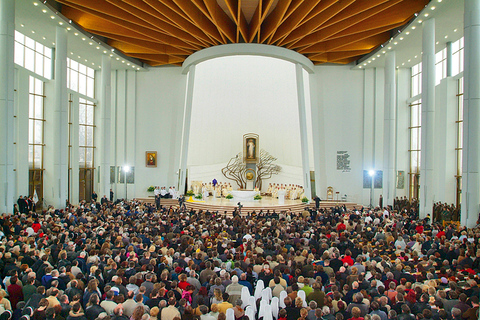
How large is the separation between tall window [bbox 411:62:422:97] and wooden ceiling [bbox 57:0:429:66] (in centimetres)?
342

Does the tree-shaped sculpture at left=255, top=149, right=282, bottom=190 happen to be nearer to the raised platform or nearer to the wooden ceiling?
the raised platform

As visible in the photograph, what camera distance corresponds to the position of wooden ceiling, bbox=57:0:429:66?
52.1 feet

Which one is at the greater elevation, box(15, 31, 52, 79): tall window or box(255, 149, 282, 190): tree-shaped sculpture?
box(15, 31, 52, 79): tall window

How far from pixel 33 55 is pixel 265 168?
53.1 ft

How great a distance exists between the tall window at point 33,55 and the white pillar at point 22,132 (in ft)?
3.26

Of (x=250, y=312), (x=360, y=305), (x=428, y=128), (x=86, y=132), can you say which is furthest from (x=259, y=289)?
(x=86, y=132)

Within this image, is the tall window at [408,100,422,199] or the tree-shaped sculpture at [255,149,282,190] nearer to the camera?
the tall window at [408,100,422,199]

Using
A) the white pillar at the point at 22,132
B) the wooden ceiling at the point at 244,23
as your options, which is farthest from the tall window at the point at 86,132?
the white pillar at the point at 22,132

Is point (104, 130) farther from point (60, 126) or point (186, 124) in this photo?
point (186, 124)

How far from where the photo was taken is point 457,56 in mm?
17953

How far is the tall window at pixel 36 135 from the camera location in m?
19.0

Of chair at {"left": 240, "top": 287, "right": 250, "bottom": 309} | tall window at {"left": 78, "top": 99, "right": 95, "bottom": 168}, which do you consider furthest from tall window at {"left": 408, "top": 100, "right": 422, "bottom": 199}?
tall window at {"left": 78, "top": 99, "right": 95, "bottom": 168}

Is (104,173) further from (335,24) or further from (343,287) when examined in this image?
(343,287)

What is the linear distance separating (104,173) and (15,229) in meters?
11.0
